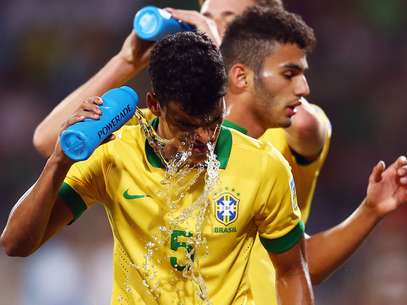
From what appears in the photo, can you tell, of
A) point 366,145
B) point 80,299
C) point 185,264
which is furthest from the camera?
point 366,145

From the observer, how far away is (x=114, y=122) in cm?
217

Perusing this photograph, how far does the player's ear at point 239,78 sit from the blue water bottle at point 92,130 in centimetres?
95

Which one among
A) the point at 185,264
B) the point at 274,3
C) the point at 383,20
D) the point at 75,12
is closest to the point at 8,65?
the point at 75,12

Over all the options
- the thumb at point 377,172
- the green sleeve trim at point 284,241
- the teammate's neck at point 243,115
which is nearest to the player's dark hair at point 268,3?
the teammate's neck at point 243,115

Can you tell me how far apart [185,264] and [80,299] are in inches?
114

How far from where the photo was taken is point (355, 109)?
20.8 ft

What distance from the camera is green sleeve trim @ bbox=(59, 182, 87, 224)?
2377 millimetres

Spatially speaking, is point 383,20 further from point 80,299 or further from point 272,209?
point 272,209

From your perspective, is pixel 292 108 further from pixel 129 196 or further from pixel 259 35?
pixel 129 196

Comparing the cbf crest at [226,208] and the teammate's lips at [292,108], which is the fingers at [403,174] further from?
the cbf crest at [226,208]

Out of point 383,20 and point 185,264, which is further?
point 383,20

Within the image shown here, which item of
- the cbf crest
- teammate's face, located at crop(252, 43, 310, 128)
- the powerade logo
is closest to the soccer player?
the cbf crest

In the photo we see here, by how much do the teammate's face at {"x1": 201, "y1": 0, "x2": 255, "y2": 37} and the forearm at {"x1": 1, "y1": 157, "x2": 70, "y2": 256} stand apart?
150 centimetres

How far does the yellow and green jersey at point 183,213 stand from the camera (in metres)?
2.39
